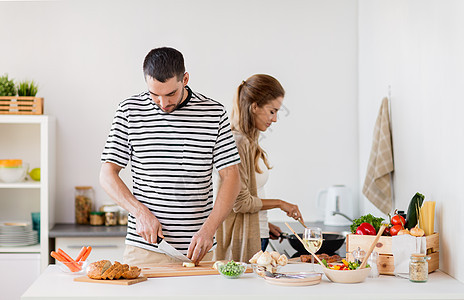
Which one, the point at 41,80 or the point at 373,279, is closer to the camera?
the point at 373,279

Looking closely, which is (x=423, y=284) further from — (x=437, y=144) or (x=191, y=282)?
(x=191, y=282)

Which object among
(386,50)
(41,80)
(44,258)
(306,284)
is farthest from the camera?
(41,80)

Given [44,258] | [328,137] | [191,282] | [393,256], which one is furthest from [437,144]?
[44,258]

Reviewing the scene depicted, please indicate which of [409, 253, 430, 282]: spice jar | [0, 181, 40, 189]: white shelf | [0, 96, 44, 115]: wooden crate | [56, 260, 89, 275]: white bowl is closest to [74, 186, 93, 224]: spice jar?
[0, 181, 40, 189]: white shelf

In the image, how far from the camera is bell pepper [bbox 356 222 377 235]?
2283mm

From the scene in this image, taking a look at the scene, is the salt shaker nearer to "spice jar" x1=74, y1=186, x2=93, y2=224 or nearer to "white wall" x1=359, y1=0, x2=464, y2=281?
"white wall" x1=359, y1=0, x2=464, y2=281

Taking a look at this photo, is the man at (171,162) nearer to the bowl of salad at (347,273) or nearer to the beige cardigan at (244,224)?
the beige cardigan at (244,224)

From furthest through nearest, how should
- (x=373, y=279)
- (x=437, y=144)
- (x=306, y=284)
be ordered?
(x=437, y=144) → (x=373, y=279) → (x=306, y=284)

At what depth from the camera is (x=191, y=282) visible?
2.01 m

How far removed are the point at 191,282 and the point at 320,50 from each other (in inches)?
98.8

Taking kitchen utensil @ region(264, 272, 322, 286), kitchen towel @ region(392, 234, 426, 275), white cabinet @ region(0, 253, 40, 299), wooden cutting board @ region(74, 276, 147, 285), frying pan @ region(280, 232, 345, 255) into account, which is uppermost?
kitchen towel @ region(392, 234, 426, 275)

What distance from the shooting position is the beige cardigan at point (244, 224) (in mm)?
2736

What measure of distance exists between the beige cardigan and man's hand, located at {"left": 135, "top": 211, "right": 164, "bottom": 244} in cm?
54

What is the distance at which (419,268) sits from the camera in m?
2.03
